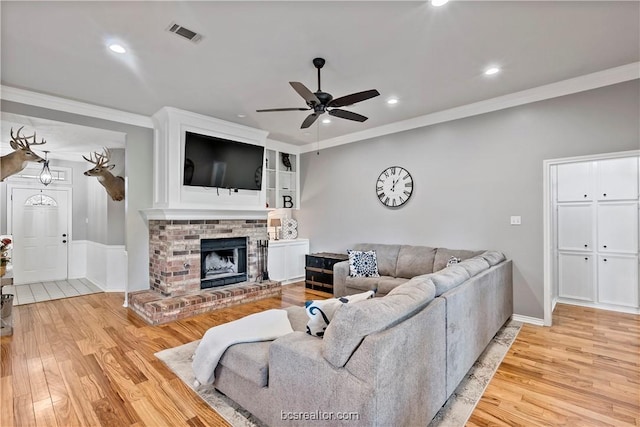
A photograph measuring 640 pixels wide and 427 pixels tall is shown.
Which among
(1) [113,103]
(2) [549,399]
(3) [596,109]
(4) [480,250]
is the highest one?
(1) [113,103]

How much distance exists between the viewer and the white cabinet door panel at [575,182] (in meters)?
4.57

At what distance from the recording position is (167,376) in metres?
2.57

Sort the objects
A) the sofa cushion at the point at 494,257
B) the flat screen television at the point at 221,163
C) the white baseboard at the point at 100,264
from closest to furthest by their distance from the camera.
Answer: the sofa cushion at the point at 494,257 < the flat screen television at the point at 221,163 < the white baseboard at the point at 100,264

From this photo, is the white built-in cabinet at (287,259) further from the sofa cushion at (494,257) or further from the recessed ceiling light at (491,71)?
the recessed ceiling light at (491,71)

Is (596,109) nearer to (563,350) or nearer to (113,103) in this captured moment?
(563,350)

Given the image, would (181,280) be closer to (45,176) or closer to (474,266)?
(474,266)

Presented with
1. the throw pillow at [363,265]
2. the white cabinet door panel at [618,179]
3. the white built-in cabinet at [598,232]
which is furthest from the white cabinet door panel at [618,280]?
the throw pillow at [363,265]

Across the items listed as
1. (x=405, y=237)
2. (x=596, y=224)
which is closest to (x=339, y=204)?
(x=405, y=237)

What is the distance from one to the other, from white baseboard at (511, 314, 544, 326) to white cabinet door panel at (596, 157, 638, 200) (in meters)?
2.22

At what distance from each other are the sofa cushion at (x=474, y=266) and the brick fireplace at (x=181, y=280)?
3.19 meters

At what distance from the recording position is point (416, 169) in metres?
4.82

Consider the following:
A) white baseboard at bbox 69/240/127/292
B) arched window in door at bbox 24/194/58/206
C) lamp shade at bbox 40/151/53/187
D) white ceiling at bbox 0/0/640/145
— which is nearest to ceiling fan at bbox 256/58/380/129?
white ceiling at bbox 0/0/640/145

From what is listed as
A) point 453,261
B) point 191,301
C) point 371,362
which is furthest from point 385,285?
point 371,362

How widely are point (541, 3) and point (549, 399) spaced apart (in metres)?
2.93
